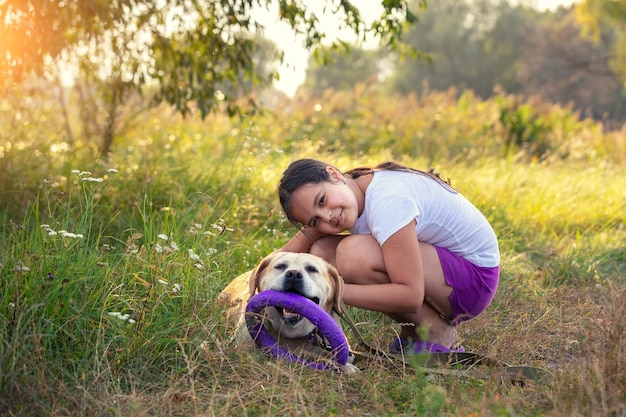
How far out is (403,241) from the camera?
10.4 ft

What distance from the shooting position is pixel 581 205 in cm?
690

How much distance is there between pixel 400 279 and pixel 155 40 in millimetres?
3628

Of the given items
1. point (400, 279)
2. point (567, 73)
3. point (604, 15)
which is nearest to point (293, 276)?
point (400, 279)

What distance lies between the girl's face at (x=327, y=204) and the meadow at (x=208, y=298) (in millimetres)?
429

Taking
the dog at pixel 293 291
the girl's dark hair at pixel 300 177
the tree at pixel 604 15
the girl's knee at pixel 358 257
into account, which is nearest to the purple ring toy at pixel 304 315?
the dog at pixel 293 291

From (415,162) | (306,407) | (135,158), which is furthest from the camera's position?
(415,162)

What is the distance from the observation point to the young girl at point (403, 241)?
3232 millimetres

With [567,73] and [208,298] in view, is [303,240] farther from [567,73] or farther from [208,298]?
[567,73]

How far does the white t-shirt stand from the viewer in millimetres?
3209

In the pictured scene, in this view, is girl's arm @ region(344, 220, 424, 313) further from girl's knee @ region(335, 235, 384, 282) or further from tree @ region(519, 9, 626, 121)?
tree @ region(519, 9, 626, 121)

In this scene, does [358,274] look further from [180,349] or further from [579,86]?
[579,86]

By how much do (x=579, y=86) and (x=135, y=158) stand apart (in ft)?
98.8

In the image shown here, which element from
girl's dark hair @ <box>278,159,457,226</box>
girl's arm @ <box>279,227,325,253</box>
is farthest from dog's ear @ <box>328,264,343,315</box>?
girl's arm @ <box>279,227,325,253</box>

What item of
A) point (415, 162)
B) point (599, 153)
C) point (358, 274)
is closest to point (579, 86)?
point (599, 153)
